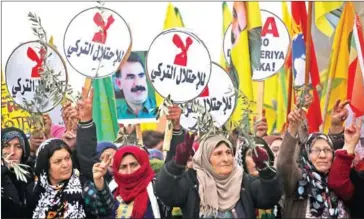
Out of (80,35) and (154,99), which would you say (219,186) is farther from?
(154,99)

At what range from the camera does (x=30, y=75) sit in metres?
6.78

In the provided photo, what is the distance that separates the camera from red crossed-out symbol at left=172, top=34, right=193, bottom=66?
22.6 feet

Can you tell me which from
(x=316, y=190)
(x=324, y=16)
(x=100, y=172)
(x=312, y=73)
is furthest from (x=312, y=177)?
(x=324, y=16)

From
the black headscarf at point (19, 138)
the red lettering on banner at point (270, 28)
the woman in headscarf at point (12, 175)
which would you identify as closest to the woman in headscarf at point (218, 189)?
the woman in headscarf at point (12, 175)

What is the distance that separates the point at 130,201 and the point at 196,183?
44cm

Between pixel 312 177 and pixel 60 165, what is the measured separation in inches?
61.9

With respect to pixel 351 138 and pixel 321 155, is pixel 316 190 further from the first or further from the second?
pixel 351 138

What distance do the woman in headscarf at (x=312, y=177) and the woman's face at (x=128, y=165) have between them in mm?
898

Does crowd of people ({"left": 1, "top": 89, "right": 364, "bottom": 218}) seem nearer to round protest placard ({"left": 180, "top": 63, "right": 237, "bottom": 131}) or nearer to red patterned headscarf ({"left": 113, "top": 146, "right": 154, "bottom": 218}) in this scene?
red patterned headscarf ({"left": 113, "top": 146, "right": 154, "bottom": 218})

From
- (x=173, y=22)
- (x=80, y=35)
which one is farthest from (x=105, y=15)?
(x=173, y=22)

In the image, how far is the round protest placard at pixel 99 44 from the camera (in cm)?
704

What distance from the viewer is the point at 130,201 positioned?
539 centimetres

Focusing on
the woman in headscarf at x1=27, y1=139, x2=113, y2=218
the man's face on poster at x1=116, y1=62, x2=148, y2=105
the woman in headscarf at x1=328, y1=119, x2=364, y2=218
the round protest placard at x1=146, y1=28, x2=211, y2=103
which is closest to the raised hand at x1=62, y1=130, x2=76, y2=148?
the round protest placard at x1=146, y1=28, x2=211, y2=103

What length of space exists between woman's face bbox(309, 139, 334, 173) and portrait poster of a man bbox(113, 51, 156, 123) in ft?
11.3
